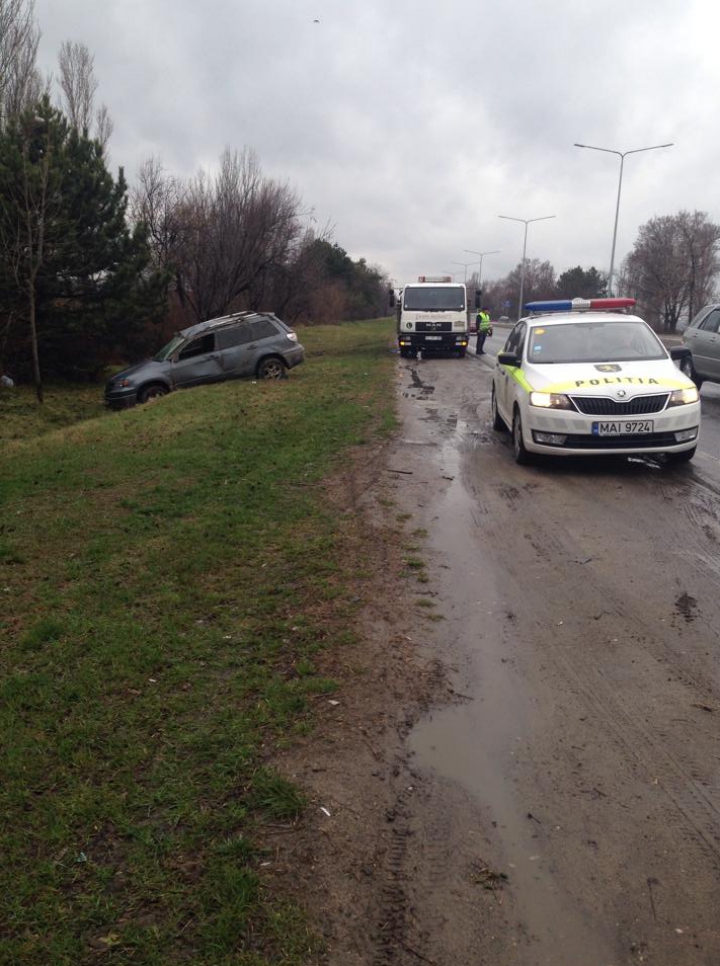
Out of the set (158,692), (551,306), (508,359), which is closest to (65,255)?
(551,306)

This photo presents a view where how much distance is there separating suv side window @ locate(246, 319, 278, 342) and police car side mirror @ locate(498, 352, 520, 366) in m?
10.0

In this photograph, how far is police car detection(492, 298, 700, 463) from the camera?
8.26m

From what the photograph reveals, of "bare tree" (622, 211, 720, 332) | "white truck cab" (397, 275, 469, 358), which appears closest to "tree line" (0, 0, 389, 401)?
"white truck cab" (397, 275, 469, 358)

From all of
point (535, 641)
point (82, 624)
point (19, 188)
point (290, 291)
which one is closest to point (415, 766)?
point (535, 641)

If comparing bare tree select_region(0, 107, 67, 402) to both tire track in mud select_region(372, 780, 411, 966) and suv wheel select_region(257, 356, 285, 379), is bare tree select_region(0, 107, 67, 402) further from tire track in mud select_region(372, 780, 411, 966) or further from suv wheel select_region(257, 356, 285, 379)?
tire track in mud select_region(372, 780, 411, 966)

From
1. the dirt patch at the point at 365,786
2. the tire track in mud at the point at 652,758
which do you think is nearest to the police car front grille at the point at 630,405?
the dirt patch at the point at 365,786

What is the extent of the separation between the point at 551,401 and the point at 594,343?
161 centimetres

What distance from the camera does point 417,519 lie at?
7.09 meters

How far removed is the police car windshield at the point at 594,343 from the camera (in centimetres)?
939

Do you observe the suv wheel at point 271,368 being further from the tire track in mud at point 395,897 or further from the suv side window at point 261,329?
the tire track in mud at point 395,897

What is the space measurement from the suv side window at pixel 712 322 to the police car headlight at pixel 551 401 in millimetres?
8152

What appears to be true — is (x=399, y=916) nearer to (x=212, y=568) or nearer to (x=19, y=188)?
(x=212, y=568)

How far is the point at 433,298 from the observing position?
26188 mm

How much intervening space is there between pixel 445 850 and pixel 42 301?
2250 cm
